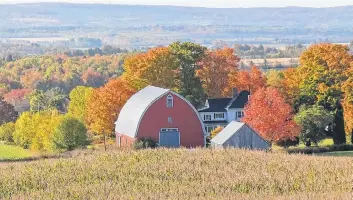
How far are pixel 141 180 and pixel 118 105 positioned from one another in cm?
4520

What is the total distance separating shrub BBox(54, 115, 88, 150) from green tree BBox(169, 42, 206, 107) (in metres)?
15.9

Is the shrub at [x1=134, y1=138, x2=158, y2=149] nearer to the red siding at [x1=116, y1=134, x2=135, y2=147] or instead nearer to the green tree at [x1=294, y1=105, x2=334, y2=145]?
the red siding at [x1=116, y1=134, x2=135, y2=147]

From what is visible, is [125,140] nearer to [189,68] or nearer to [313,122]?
[313,122]

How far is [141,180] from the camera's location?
2727 centimetres

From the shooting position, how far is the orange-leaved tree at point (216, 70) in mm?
81688

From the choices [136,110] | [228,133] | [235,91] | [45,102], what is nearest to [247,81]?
[235,91]

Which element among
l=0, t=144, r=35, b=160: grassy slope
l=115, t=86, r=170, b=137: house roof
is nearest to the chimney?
l=115, t=86, r=170, b=137: house roof

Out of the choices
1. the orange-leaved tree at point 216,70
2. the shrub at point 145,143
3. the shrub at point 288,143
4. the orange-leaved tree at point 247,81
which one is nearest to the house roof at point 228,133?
the shrub at point 145,143

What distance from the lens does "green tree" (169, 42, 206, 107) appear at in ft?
258

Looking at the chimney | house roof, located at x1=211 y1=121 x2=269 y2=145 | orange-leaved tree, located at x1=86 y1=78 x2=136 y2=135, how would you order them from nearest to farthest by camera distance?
house roof, located at x1=211 y1=121 x2=269 y2=145
orange-leaved tree, located at x1=86 y1=78 x2=136 y2=135
the chimney

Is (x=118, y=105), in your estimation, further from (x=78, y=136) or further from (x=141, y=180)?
(x=141, y=180)

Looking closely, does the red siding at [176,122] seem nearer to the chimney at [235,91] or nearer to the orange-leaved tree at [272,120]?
the orange-leaved tree at [272,120]

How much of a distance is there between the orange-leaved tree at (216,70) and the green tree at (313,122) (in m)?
16.3

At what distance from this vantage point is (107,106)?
71.9 metres
